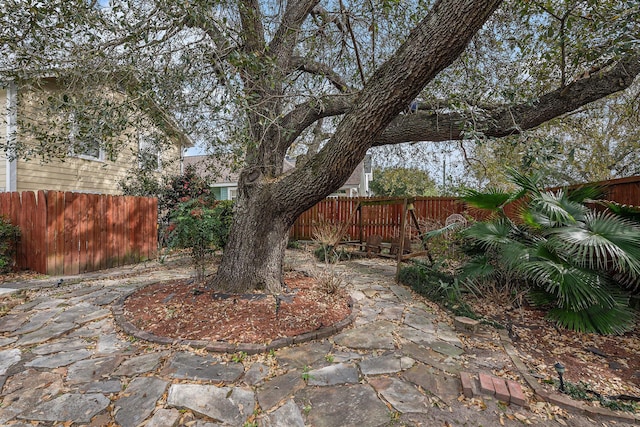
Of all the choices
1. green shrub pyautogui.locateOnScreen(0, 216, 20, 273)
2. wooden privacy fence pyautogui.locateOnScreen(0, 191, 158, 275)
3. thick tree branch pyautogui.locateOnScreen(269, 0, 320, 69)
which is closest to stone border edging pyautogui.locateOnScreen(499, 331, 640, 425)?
thick tree branch pyautogui.locateOnScreen(269, 0, 320, 69)

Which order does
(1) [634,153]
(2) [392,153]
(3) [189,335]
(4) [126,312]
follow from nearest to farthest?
1. (3) [189,335]
2. (4) [126,312]
3. (2) [392,153]
4. (1) [634,153]

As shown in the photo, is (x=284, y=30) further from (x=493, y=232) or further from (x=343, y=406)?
(x=343, y=406)

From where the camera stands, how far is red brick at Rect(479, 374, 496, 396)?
223 cm

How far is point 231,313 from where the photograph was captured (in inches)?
137

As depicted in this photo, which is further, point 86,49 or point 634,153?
point 634,153

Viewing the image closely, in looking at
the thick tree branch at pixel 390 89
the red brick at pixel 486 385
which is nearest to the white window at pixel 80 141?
the thick tree branch at pixel 390 89

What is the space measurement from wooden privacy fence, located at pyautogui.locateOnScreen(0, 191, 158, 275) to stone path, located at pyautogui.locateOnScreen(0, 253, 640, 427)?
104 inches

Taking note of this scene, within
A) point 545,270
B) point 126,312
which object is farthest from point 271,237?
point 545,270

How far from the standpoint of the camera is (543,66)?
15.9 ft

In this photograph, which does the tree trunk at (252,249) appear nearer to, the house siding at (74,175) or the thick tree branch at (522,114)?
the thick tree branch at (522,114)

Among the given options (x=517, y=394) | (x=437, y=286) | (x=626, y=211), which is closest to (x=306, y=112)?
(x=437, y=286)

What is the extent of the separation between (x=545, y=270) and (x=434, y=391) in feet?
5.80

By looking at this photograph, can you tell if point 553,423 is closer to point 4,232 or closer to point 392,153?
point 392,153

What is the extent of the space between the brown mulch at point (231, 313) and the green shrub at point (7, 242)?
3498mm
